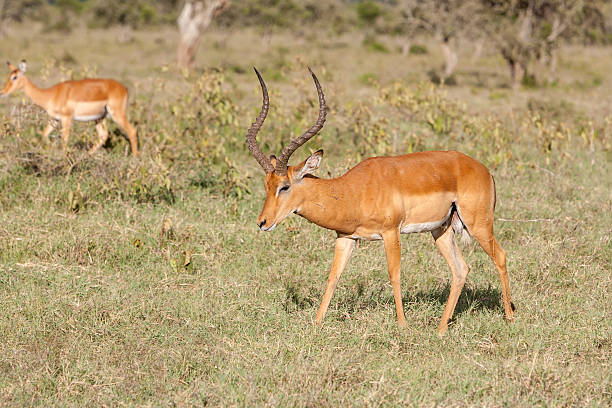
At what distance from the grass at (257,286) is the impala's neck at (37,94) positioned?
1.31m

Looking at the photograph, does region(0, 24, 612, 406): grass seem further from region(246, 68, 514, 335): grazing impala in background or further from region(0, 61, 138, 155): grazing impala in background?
region(0, 61, 138, 155): grazing impala in background

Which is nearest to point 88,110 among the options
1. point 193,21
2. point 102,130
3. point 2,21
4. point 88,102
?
point 88,102

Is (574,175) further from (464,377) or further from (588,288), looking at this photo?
(464,377)

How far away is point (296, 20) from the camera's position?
3581cm

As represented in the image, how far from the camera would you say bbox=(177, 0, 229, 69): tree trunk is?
56.5ft

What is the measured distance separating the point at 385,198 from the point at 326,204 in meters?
0.35

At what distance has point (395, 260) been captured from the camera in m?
4.17

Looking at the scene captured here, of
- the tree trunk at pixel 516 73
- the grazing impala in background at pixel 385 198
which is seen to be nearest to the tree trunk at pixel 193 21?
the tree trunk at pixel 516 73

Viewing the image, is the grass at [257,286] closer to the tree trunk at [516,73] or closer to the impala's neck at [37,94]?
the impala's neck at [37,94]

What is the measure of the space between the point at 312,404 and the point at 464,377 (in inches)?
33.3

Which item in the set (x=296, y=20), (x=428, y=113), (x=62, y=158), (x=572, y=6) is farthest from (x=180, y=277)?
(x=296, y=20)

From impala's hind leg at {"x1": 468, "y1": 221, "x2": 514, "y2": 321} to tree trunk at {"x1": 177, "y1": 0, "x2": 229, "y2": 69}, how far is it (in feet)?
45.5

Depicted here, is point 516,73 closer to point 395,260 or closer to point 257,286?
point 257,286

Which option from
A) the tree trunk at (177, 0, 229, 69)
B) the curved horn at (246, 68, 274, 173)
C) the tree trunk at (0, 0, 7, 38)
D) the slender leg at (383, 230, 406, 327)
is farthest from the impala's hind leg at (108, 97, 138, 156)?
the tree trunk at (0, 0, 7, 38)
